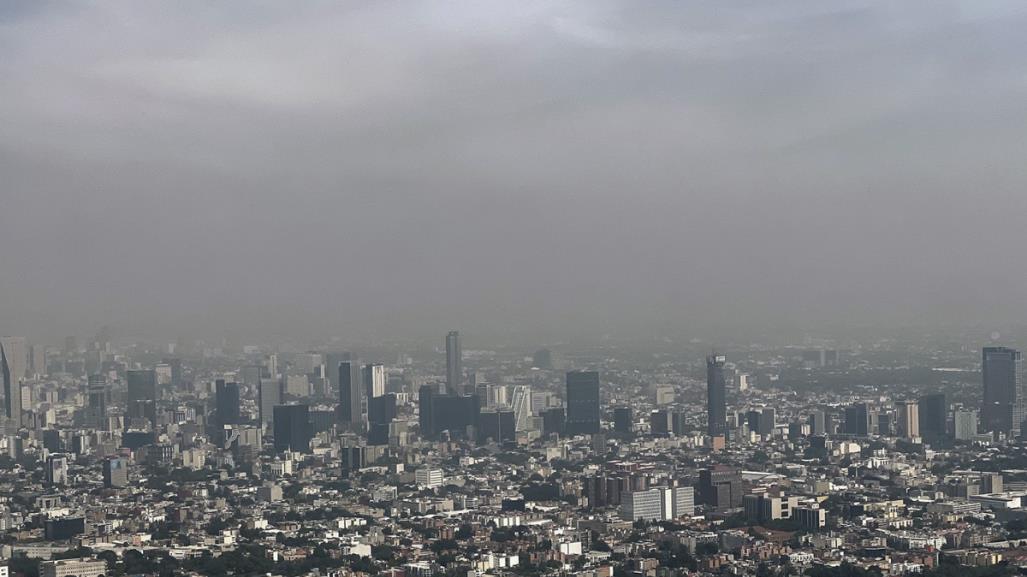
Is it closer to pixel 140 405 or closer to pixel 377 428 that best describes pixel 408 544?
pixel 377 428

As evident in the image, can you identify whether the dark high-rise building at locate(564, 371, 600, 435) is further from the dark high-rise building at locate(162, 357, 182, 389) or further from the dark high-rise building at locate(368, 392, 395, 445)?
the dark high-rise building at locate(162, 357, 182, 389)

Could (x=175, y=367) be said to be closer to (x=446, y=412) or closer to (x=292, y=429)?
(x=292, y=429)

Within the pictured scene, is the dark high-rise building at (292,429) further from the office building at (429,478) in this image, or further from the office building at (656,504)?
the office building at (656,504)

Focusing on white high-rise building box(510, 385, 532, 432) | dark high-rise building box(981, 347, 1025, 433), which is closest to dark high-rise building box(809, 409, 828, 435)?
dark high-rise building box(981, 347, 1025, 433)

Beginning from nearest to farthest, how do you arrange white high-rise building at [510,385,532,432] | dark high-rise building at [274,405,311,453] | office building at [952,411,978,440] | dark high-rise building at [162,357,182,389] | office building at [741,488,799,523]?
office building at [741,488,799,523]
dark high-rise building at [274,405,311,453]
office building at [952,411,978,440]
white high-rise building at [510,385,532,432]
dark high-rise building at [162,357,182,389]

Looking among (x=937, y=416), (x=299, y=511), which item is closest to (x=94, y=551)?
(x=299, y=511)

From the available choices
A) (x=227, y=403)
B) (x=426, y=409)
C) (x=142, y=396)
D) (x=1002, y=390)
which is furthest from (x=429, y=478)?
(x=1002, y=390)
